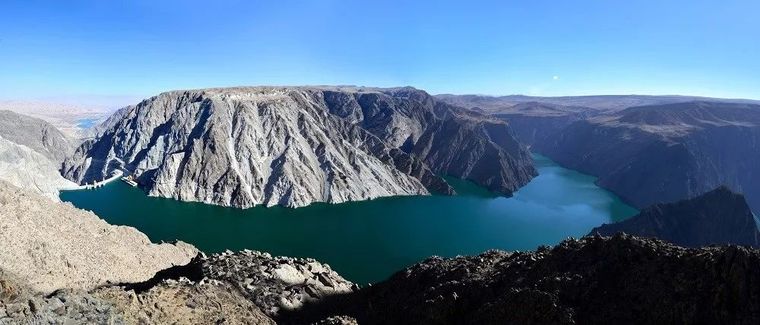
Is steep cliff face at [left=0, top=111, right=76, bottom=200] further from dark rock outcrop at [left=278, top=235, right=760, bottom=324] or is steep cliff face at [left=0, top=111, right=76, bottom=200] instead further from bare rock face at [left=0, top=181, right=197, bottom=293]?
dark rock outcrop at [left=278, top=235, right=760, bottom=324]

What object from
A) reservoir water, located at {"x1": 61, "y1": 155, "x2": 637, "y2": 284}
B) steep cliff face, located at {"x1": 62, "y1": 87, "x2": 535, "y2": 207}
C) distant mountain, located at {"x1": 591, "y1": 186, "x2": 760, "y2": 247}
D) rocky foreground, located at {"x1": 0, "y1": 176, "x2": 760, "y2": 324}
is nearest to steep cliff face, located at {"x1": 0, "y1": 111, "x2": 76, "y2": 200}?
reservoir water, located at {"x1": 61, "y1": 155, "x2": 637, "y2": 284}

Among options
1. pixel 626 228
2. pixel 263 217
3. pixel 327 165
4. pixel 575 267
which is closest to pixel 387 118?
pixel 327 165

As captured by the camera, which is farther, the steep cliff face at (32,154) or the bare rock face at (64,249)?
the steep cliff face at (32,154)

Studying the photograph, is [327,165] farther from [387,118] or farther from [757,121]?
[757,121]

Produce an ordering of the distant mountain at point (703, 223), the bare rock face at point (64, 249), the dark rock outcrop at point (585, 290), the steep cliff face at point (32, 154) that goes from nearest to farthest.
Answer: the dark rock outcrop at point (585, 290) < the bare rock face at point (64, 249) < the distant mountain at point (703, 223) < the steep cliff face at point (32, 154)

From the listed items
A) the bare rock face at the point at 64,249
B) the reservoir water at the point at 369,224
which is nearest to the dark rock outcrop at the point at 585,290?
the bare rock face at the point at 64,249

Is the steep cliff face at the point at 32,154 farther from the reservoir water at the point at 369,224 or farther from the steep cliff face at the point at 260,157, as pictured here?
the steep cliff face at the point at 260,157
